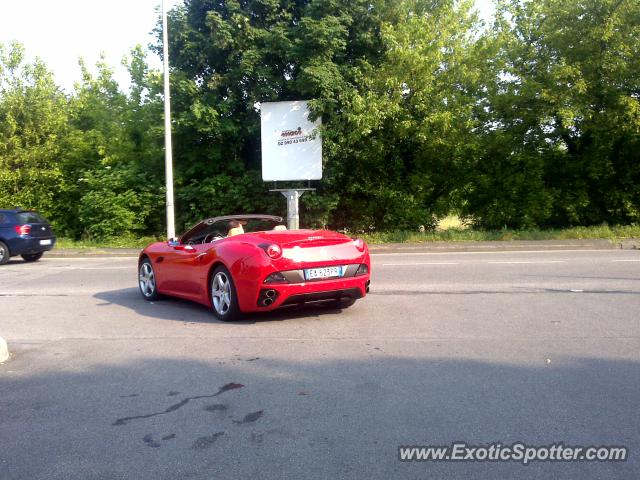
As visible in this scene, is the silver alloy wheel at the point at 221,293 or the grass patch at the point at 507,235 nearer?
the silver alloy wheel at the point at 221,293

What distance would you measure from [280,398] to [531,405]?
72.9 inches

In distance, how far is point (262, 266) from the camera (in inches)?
268

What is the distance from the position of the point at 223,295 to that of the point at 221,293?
2.1 inches

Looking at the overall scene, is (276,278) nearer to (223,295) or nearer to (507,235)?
(223,295)

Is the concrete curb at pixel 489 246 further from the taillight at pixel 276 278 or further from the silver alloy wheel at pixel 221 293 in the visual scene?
the taillight at pixel 276 278

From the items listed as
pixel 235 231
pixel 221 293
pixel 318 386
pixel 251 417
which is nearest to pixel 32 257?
pixel 235 231

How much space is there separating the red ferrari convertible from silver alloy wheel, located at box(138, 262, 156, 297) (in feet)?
2.83

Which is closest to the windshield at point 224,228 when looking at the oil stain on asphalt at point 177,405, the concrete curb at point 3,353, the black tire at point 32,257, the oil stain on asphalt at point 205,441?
the concrete curb at point 3,353

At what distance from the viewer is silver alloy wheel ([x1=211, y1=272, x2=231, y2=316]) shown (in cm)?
726

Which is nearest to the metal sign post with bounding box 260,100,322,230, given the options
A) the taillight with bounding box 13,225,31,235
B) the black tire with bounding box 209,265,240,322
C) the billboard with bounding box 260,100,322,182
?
the billboard with bounding box 260,100,322,182

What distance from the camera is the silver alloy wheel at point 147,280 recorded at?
30.0 ft

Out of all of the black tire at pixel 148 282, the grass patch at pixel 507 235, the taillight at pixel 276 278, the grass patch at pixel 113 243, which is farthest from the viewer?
the grass patch at pixel 113 243

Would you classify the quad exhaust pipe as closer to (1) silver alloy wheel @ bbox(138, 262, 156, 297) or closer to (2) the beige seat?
(2) the beige seat

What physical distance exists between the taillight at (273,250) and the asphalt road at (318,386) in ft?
2.87
